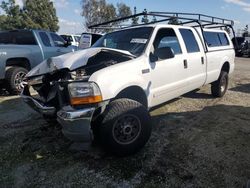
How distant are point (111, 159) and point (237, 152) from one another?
71.8 inches

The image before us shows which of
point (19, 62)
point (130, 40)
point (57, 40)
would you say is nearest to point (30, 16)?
point (57, 40)

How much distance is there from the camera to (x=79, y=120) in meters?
3.29

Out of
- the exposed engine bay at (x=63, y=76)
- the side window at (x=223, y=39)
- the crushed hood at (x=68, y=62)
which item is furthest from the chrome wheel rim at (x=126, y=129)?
the side window at (x=223, y=39)

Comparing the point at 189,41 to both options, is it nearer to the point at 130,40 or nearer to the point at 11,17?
the point at 130,40

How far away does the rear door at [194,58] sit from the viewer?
5.29 m

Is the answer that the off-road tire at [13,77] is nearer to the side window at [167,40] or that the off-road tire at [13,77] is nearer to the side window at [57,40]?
the side window at [57,40]

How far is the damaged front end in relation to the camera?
3320 millimetres

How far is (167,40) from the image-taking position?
492cm

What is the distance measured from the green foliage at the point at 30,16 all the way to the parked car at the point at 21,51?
113ft

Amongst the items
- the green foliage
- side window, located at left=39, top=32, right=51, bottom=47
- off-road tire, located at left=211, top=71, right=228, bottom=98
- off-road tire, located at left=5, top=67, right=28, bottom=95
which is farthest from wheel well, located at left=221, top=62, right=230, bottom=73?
the green foliage

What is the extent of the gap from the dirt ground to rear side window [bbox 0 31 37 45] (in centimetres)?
335

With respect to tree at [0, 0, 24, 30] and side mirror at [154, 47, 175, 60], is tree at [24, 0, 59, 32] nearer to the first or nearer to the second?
tree at [0, 0, 24, 30]

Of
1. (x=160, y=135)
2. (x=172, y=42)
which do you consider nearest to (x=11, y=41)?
(x=172, y=42)

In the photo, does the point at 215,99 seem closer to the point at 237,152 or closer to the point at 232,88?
the point at 232,88
